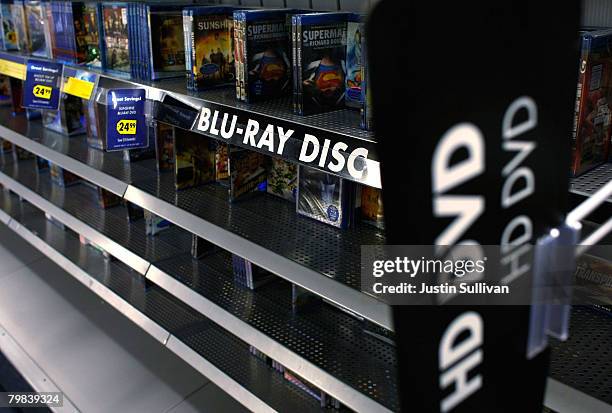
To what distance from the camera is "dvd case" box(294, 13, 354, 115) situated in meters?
1.51

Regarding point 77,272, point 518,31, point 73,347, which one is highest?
point 518,31

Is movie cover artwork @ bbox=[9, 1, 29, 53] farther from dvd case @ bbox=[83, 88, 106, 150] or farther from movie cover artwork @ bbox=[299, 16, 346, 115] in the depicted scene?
movie cover artwork @ bbox=[299, 16, 346, 115]

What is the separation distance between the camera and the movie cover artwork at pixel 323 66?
1528mm

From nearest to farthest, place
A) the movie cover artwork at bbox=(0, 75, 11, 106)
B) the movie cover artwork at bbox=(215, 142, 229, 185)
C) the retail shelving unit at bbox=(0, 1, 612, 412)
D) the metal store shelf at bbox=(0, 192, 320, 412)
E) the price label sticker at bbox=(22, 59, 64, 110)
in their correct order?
the retail shelving unit at bbox=(0, 1, 612, 412) → the metal store shelf at bbox=(0, 192, 320, 412) → the movie cover artwork at bbox=(215, 142, 229, 185) → the price label sticker at bbox=(22, 59, 64, 110) → the movie cover artwork at bbox=(0, 75, 11, 106)

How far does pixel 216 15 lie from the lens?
1.92 meters

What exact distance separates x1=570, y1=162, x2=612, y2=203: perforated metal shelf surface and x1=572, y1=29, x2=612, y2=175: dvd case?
1cm

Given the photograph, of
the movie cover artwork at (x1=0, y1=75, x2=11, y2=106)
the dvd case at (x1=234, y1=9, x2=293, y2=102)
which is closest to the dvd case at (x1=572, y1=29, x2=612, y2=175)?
the dvd case at (x1=234, y1=9, x2=293, y2=102)

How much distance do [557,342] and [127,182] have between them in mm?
1652

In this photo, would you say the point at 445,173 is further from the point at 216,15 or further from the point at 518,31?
the point at 216,15

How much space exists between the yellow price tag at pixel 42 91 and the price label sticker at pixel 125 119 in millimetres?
669

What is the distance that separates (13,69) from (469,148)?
113 inches

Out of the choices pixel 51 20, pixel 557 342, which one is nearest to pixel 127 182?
pixel 51 20

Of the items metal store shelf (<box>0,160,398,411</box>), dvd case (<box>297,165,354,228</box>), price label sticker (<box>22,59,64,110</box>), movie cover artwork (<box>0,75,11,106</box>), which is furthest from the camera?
movie cover artwork (<box>0,75,11,106</box>)

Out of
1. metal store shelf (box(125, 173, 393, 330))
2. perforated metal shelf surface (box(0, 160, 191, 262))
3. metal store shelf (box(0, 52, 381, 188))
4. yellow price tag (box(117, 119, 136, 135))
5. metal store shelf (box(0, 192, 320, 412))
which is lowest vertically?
Answer: metal store shelf (box(0, 192, 320, 412))
